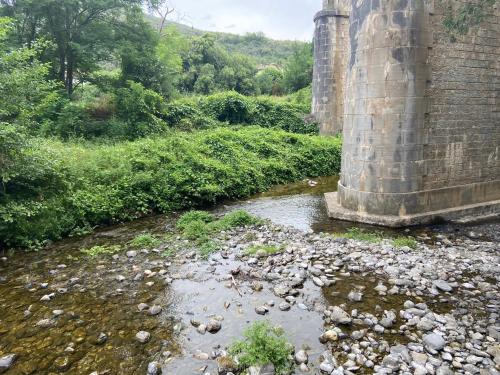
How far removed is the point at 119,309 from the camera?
538 cm

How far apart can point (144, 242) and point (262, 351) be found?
186 inches

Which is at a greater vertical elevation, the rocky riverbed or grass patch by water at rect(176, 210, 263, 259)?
grass patch by water at rect(176, 210, 263, 259)

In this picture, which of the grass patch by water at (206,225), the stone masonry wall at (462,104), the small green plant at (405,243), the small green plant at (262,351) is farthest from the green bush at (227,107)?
the small green plant at (262,351)

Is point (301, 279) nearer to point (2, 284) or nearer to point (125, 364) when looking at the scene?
point (125, 364)

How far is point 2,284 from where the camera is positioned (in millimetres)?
6242

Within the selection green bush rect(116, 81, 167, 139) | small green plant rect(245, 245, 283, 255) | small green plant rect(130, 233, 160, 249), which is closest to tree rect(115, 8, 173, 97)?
green bush rect(116, 81, 167, 139)

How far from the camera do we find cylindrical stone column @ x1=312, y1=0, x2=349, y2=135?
21.2 m

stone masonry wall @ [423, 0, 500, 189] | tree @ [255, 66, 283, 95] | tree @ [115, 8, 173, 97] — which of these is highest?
tree @ [255, 66, 283, 95]

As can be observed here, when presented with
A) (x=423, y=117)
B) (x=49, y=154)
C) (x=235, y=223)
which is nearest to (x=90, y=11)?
(x=49, y=154)

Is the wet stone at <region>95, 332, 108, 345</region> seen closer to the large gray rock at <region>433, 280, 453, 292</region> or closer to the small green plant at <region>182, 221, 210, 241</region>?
the small green plant at <region>182, 221, 210, 241</region>

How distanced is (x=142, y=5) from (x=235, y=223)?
13014 millimetres

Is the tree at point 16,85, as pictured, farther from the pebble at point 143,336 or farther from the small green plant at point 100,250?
the pebble at point 143,336

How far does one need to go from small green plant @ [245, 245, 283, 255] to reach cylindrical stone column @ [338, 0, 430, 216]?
3.13m

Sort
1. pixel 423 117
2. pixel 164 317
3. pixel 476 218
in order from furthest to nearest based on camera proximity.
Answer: pixel 476 218 → pixel 423 117 → pixel 164 317
